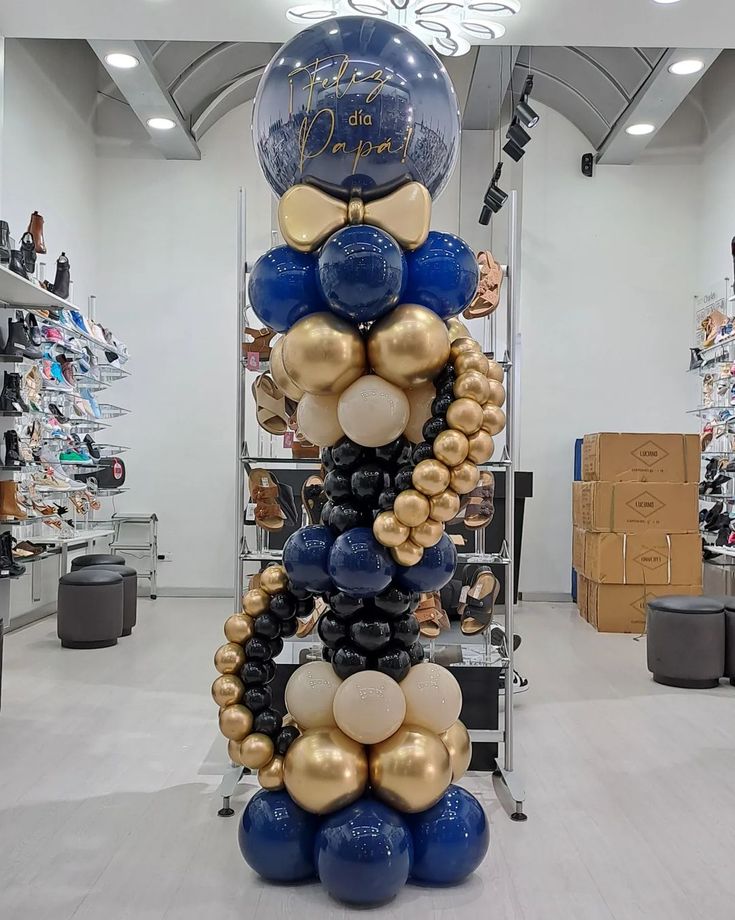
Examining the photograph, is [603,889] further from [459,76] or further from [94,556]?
[459,76]

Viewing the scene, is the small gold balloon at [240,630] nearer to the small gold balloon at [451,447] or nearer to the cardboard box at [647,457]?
the small gold balloon at [451,447]

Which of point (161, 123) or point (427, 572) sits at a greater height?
point (161, 123)

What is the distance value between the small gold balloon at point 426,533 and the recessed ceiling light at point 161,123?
5.71 m

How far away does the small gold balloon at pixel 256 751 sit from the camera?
7.71 feet

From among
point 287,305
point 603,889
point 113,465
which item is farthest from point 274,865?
point 113,465

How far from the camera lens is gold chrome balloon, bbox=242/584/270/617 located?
8.18ft

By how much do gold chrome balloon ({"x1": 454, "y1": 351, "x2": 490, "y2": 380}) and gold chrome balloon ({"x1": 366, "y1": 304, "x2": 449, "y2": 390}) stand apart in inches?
1.6

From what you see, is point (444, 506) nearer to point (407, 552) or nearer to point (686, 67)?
point (407, 552)

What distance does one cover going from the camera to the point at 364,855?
7.15ft

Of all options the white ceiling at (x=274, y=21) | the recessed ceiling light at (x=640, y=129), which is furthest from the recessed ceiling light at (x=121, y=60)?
the recessed ceiling light at (x=640, y=129)

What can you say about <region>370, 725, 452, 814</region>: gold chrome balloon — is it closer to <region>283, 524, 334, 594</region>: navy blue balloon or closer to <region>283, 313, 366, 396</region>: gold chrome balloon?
<region>283, 524, 334, 594</region>: navy blue balloon

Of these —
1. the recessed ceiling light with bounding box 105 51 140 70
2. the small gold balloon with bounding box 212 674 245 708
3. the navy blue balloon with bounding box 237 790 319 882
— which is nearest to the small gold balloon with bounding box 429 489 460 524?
the small gold balloon with bounding box 212 674 245 708

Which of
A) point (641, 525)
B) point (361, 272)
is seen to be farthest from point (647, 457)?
point (361, 272)

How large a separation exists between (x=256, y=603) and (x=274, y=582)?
77 mm
